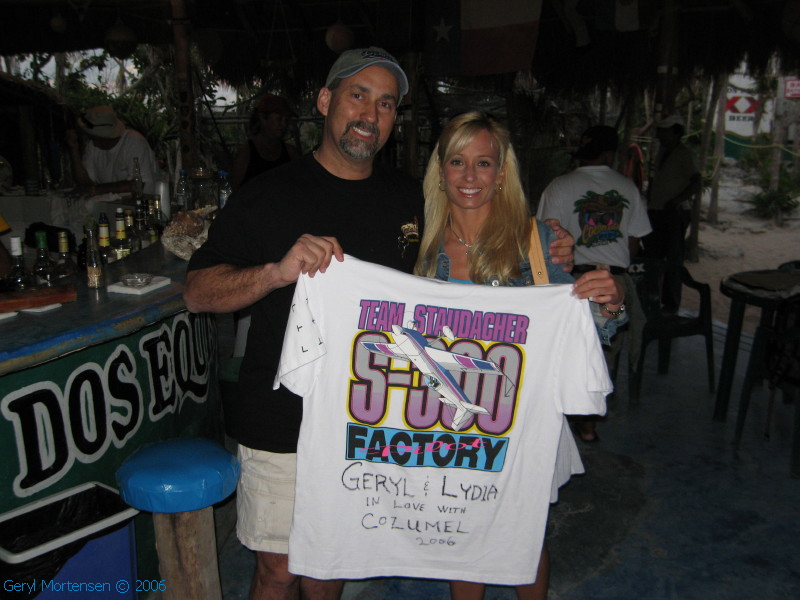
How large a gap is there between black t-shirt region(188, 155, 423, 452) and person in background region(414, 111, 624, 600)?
0.21 meters

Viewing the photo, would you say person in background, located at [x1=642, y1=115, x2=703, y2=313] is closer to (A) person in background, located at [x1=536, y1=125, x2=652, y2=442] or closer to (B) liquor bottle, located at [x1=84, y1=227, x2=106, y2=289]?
(A) person in background, located at [x1=536, y1=125, x2=652, y2=442]

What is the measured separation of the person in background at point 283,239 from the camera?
2.02m

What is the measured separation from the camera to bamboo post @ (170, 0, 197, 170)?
5770 millimetres

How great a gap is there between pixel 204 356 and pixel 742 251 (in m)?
13.3

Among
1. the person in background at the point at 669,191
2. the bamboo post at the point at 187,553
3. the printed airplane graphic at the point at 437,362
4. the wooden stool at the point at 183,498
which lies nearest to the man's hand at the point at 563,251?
the printed airplane graphic at the point at 437,362

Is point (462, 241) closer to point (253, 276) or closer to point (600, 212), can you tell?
point (253, 276)

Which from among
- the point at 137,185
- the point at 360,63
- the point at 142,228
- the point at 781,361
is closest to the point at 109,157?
the point at 137,185

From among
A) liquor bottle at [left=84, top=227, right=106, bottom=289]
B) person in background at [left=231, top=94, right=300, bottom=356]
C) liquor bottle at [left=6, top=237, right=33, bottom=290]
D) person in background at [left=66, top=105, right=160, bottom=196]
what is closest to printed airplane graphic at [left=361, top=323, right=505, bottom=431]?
liquor bottle at [left=84, top=227, right=106, bottom=289]

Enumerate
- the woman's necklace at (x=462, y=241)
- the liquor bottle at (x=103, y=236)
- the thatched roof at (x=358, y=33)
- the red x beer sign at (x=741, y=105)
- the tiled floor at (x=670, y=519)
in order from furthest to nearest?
the red x beer sign at (x=741, y=105) < the thatched roof at (x=358, y=33) < the liquor bottle at (x=103, y=236) < the tiled floor at (x=670, y=519) < the woman's necklace at (x=462, y=241)

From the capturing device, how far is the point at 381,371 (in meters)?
1.96

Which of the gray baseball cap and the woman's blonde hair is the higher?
the gray baseball cap

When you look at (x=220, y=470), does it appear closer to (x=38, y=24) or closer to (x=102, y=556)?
(x=102, y=556)

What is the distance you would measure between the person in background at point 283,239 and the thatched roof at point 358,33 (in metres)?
5.52

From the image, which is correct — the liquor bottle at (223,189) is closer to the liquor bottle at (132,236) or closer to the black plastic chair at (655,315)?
the liquor bottle at (132,236)
